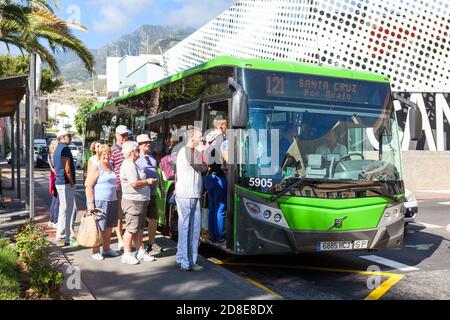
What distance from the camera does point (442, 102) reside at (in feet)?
83.5

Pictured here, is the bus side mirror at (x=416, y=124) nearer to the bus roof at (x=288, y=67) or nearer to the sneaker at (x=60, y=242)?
the bus roof at (x=288, y=67)

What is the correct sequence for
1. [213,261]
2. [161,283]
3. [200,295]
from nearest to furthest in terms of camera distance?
[200,295]
[161,283]
[213,261]

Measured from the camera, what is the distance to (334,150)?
6949 millimetres

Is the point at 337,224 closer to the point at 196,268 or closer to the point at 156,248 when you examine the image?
the point at 196,268

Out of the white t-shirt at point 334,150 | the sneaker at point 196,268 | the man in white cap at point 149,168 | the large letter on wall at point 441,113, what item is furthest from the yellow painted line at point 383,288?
the large letter on wall at point 441,113

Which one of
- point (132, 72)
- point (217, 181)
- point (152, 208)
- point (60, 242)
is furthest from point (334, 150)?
point (132, 72)

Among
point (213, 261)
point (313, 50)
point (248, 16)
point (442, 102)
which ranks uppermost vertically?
point (248, 16)

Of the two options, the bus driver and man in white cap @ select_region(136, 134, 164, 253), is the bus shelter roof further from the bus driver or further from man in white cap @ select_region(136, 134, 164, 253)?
the bus driver

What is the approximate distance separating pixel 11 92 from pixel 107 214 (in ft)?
18.3

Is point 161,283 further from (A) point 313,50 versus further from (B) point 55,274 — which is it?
(A) point 313,50

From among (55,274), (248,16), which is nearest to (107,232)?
(55,274)

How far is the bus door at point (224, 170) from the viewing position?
22.8ft

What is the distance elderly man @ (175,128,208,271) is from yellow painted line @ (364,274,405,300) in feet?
7.29
